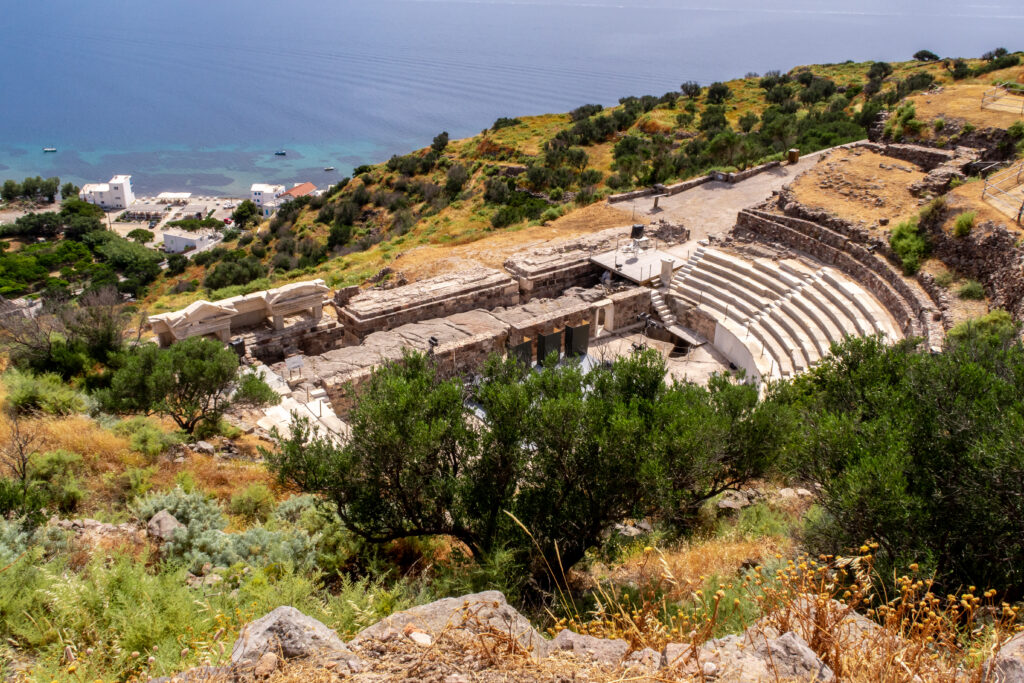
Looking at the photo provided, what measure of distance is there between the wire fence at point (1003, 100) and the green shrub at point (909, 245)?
11776 mm

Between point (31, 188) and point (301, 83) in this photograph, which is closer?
point (31, 188)

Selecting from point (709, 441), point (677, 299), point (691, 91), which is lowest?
point (677, 299)

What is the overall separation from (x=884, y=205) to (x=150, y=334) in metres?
21.8

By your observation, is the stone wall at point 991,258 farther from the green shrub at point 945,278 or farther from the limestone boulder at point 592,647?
the limestone boulder at point 592,647

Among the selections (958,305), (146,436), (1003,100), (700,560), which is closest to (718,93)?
(1003,100)

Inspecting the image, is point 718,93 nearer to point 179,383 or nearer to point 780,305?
point 780,305

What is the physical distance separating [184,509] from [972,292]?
16641mm

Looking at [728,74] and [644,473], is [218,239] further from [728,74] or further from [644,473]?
[728,74]

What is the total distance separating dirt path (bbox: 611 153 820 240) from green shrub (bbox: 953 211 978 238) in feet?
24.1

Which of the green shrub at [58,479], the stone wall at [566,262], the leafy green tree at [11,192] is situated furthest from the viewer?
the leafy green tree at [11,192]

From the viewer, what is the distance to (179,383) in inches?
427

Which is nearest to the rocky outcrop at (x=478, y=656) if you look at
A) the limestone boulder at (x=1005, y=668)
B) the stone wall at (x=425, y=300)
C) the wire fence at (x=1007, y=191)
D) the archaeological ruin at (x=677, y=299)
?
the limestone boulder at (x=1005, y=668)

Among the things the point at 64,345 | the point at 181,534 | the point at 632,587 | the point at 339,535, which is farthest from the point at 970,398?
the point at 64,345

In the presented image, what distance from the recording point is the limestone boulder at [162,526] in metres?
6.75
